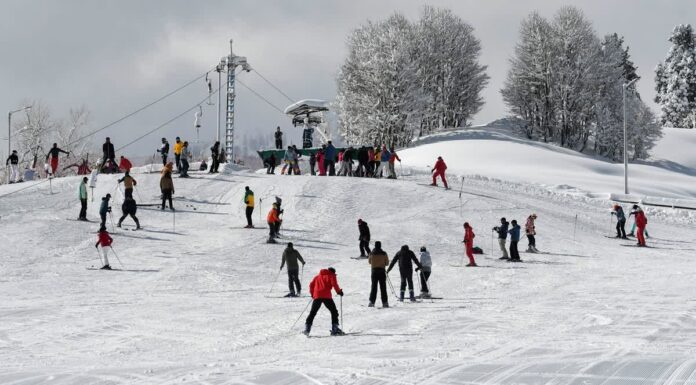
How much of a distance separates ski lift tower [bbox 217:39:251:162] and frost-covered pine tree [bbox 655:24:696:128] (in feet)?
218

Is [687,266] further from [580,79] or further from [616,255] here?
[580,79]

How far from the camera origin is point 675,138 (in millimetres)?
80688

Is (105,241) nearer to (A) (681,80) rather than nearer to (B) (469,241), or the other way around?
(B) (469,241)

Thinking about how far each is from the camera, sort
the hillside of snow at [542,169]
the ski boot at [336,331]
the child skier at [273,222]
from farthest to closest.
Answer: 1. the hillside of snow at [542,169]
2. the child skier at [273,222]
3. the ski boot at [336,331]

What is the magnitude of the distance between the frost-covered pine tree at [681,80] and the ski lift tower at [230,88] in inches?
2620

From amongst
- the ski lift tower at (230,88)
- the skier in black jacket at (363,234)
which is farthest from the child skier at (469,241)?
the ski lift tower at (230,88)

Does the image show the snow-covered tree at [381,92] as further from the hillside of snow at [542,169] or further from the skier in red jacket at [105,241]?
the skier in red jacket at [105,241]

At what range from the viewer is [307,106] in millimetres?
57281

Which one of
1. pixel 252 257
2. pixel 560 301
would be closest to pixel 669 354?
pixel 560 301

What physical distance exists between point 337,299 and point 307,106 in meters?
40.3

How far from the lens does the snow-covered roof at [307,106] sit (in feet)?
188

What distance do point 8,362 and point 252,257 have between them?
11909mm

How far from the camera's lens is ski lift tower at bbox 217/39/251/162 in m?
44.9

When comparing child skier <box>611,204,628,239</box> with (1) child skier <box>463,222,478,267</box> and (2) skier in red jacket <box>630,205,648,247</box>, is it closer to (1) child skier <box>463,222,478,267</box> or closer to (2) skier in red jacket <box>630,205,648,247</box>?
(2) skier in red jacket <box>630,205,648,247</box>
